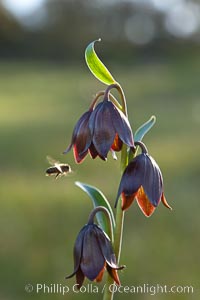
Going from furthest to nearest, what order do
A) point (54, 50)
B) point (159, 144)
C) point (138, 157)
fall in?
point (54, 50), point (159, 144), point (138, 157)

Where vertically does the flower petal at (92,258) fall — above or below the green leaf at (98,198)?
below

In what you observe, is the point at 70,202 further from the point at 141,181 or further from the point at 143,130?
the point at 141,181

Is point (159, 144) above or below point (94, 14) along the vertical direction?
below

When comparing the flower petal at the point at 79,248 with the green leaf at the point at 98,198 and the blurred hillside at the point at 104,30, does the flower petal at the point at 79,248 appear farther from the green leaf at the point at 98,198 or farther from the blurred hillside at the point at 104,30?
the blurred hillside at the point at 104,30

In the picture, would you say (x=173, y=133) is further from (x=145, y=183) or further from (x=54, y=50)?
(x=54, y=50)

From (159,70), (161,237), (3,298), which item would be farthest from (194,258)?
(159,70)

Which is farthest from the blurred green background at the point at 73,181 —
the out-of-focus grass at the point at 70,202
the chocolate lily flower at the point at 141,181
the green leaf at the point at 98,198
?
the chocolate lily flower at the point at 141,181

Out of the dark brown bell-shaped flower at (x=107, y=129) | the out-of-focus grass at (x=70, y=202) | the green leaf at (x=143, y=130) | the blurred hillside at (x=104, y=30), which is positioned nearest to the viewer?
the dark brown bell-shaped flower at (x=107, y=129)
